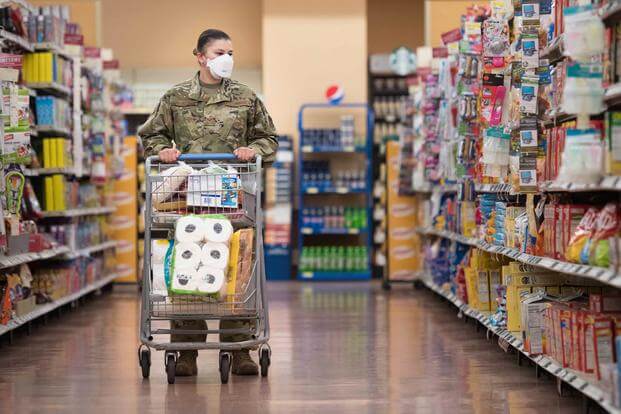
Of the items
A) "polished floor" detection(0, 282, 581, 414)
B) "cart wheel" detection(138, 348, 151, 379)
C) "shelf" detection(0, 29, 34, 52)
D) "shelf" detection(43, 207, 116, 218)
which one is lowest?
"polished floor" detection(0, 282, 581, 414)

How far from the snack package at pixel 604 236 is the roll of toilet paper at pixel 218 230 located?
5.28 feet

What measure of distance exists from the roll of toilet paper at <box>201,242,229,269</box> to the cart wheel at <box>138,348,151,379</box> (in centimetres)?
70

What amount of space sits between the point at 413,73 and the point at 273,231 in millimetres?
2681

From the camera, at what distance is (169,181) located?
16.7 ft

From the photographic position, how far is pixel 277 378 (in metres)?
5.37

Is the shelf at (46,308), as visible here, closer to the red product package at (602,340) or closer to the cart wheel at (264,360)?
the cart wheel at (264,360)

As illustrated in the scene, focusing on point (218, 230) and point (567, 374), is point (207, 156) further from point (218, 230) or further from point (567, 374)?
point (567, 374)

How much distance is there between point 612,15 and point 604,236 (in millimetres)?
850

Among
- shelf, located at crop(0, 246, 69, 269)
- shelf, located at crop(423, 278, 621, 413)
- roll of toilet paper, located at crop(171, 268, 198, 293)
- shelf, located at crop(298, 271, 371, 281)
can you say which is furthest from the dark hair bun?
shelf, located at crop(298, 271, 371, 281)

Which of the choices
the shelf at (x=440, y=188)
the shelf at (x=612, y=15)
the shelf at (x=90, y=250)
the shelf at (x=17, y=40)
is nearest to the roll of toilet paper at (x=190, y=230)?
the shelf at (x=612, y=15)

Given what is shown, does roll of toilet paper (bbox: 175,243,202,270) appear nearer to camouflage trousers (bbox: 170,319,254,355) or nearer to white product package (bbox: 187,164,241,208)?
white product package (bbox: 187,164,241,208)

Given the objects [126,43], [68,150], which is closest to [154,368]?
[68,150]

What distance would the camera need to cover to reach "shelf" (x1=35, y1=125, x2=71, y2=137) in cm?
811

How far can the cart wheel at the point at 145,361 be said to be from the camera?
534 centimetres
